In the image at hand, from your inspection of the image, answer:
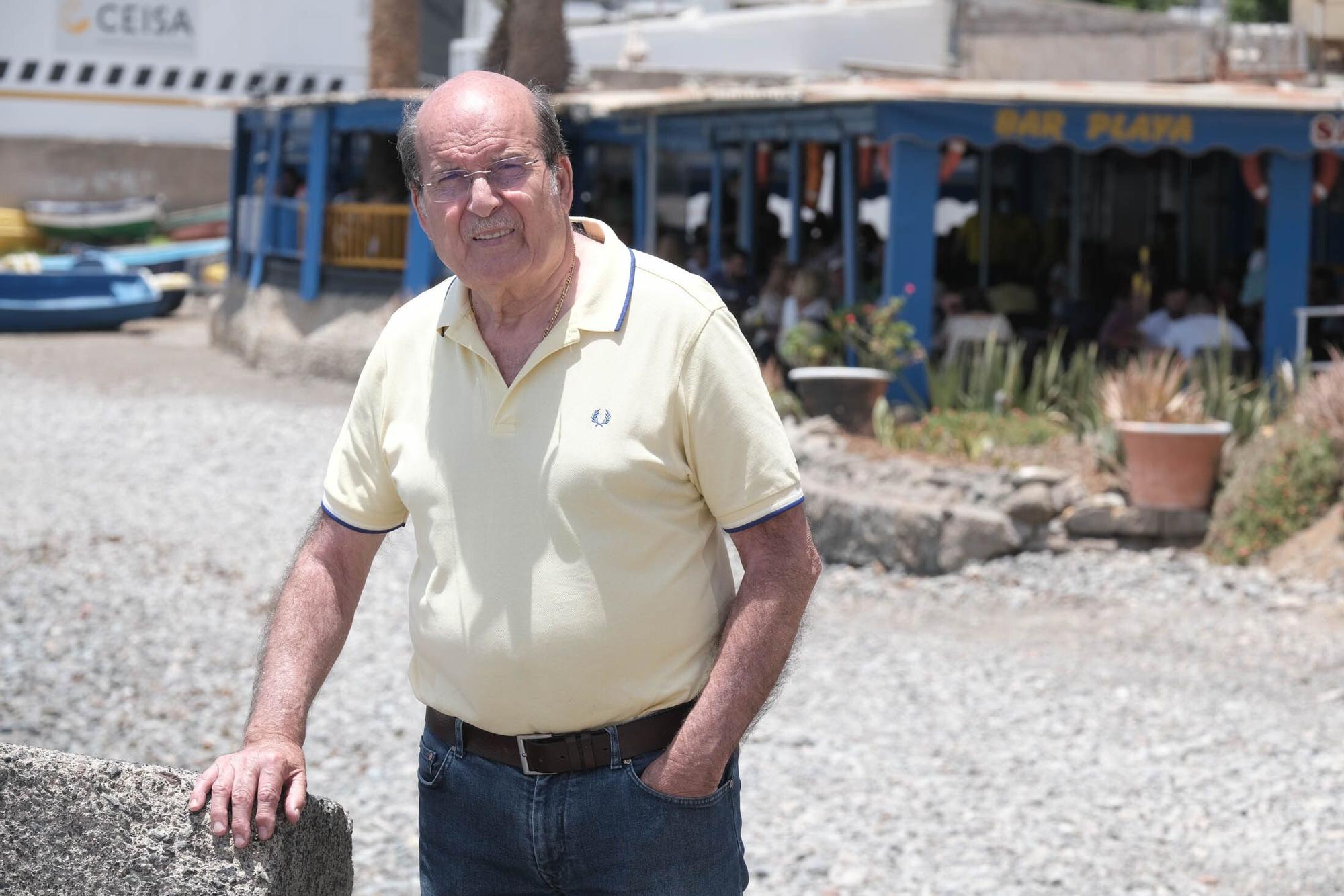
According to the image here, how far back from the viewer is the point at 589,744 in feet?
7.99

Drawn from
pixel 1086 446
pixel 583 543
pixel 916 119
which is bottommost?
pixel 1086 446

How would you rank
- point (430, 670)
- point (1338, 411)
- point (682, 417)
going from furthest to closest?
1. point (1338, 411)
2. point (430, 670)
3. point (682, 417)

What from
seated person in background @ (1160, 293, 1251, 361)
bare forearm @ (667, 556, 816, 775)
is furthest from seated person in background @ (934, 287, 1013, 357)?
bare forearm @ (667, 556, 816, 775)

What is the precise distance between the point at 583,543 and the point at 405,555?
8.06 metres

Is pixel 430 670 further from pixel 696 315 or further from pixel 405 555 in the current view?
pixel 405 555

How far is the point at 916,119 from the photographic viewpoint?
39.8 ft

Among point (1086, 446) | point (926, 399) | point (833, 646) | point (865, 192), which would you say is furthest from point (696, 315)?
point (865, 192)

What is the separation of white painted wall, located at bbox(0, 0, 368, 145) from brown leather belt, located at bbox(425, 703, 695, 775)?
3132 cm

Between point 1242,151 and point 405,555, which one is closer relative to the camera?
point 405,555

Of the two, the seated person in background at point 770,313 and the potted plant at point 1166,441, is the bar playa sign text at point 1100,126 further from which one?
the potted plant at point 1166,441

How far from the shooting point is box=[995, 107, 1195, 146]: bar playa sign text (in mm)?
12258

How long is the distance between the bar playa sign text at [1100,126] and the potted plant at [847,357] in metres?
1.70

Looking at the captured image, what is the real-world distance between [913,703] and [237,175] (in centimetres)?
1785

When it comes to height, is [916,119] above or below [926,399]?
above
